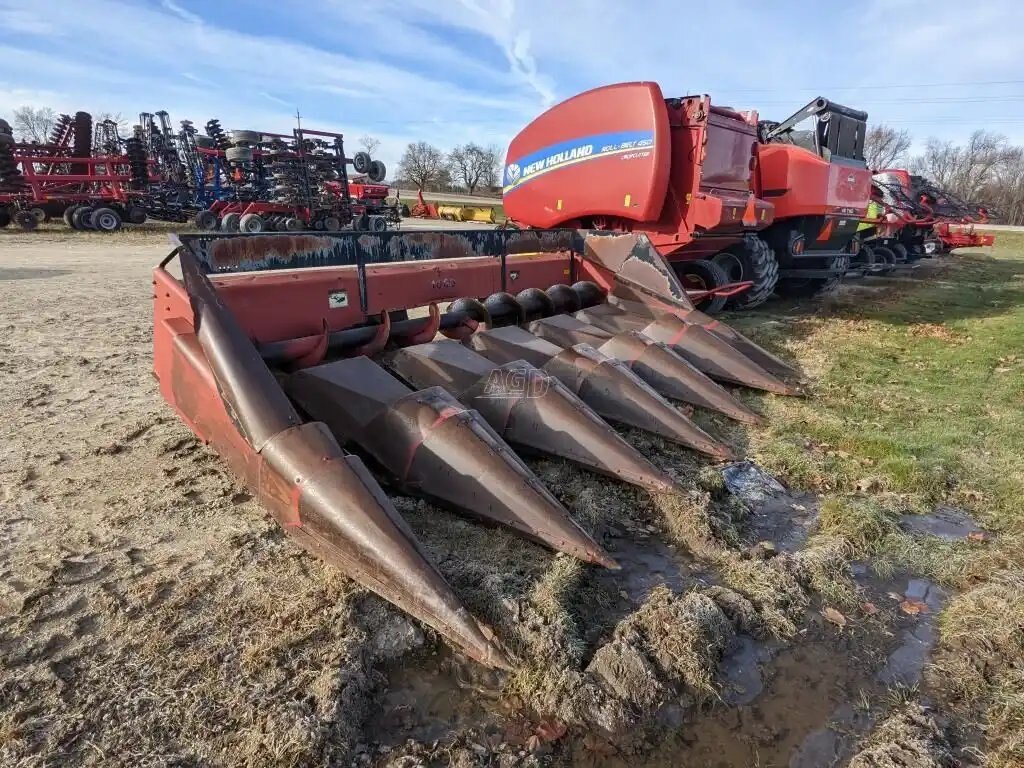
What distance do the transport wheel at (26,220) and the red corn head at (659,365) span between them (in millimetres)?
16406

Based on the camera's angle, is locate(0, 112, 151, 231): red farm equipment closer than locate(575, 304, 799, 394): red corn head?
No

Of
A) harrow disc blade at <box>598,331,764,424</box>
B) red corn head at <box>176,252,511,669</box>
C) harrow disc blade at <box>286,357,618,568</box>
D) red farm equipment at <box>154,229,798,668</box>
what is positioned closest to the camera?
red corn head at <box>176,252,511,669</box>

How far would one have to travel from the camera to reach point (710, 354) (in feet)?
13.7

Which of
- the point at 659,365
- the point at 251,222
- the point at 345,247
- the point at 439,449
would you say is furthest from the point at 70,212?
the point at 439,449

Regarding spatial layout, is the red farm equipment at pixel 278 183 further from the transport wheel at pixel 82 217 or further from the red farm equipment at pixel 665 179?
the red farm equipment at pixel 665 179

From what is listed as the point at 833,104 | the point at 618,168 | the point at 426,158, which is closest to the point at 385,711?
the point at 618,168

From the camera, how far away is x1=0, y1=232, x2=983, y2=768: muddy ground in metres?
1.54

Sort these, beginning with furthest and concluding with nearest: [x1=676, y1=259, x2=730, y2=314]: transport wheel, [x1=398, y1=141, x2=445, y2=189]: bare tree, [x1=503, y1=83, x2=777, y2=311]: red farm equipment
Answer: [x1=398, y1=141, x2=445, y2=189]: bare tree
[x1=676, y1=259, x2=730, y2=314]: transport wheel
[x1=503, y1=83, x2=777, y2=311]: red farm equipment

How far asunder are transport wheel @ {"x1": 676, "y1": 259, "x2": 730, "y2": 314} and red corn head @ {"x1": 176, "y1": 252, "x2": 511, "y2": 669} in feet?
15.8

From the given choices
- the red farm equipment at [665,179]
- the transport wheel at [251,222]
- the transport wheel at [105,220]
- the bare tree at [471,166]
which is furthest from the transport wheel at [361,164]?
the bare tree at [471,166]

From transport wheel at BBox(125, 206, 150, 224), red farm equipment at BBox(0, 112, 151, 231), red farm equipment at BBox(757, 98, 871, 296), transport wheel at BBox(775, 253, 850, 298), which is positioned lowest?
transport wheel at BBox(775, 253, 850, 298)

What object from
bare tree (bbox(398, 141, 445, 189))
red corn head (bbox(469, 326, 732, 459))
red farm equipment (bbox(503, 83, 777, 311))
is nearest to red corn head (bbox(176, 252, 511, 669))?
red corn head (bbox(469, 326, 732, 459))

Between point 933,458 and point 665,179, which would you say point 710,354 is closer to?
point 933,458

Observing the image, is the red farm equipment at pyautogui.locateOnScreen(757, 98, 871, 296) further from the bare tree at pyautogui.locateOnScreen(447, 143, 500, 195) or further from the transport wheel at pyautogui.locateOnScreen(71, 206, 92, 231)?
the bare tree at pyautogui.locateOnScreen(447, 143, 500, 195)
